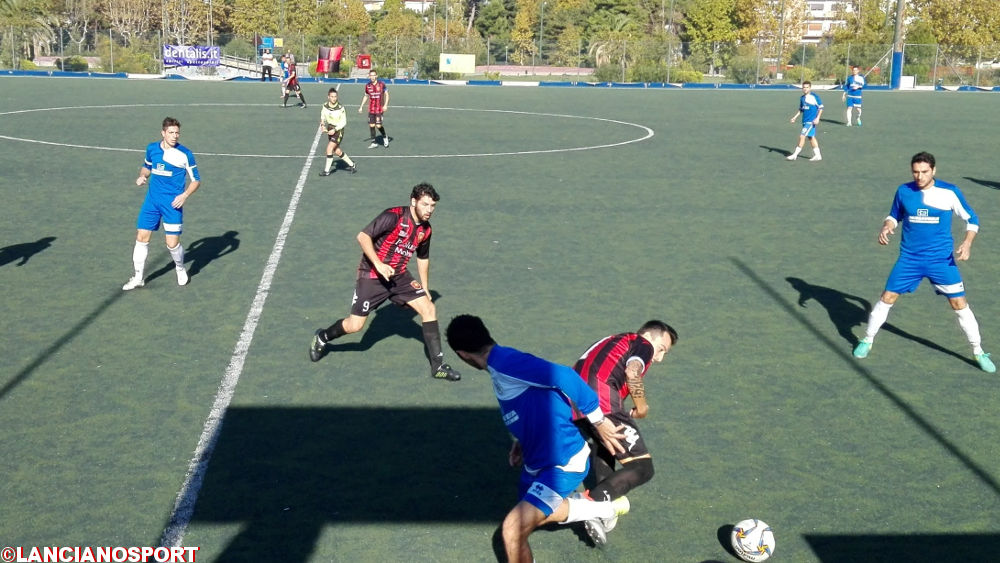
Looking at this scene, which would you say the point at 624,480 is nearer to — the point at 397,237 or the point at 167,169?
the point at 397,237

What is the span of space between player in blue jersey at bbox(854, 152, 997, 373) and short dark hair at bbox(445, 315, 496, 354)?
20.3ft

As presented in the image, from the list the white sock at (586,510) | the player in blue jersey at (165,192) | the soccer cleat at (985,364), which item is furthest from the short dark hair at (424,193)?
the soccer cleat at (985,364)

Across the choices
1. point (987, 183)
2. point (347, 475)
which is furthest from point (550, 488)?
point (987, 183)

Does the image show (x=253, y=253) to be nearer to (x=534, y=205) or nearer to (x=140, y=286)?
(x=140, y=286)

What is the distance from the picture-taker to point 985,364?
10477mm

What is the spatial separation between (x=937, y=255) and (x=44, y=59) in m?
91.6

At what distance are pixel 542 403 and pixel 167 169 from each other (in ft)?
28.0

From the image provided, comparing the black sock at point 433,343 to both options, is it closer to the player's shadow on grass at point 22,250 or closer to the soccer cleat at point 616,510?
the soccer cleat at point 616,510

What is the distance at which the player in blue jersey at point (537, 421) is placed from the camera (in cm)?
581

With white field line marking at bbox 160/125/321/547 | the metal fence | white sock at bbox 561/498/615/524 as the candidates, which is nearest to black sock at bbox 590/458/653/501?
white sock at bbox 561/498/615/524

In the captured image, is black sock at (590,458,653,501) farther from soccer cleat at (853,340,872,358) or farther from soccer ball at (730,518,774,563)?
soccer cleat at (853,340,872,358)

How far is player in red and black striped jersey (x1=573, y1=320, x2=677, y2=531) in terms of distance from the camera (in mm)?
6615

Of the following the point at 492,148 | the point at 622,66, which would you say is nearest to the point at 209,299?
the point at 492,148

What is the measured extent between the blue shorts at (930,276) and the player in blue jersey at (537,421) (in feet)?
19.5
